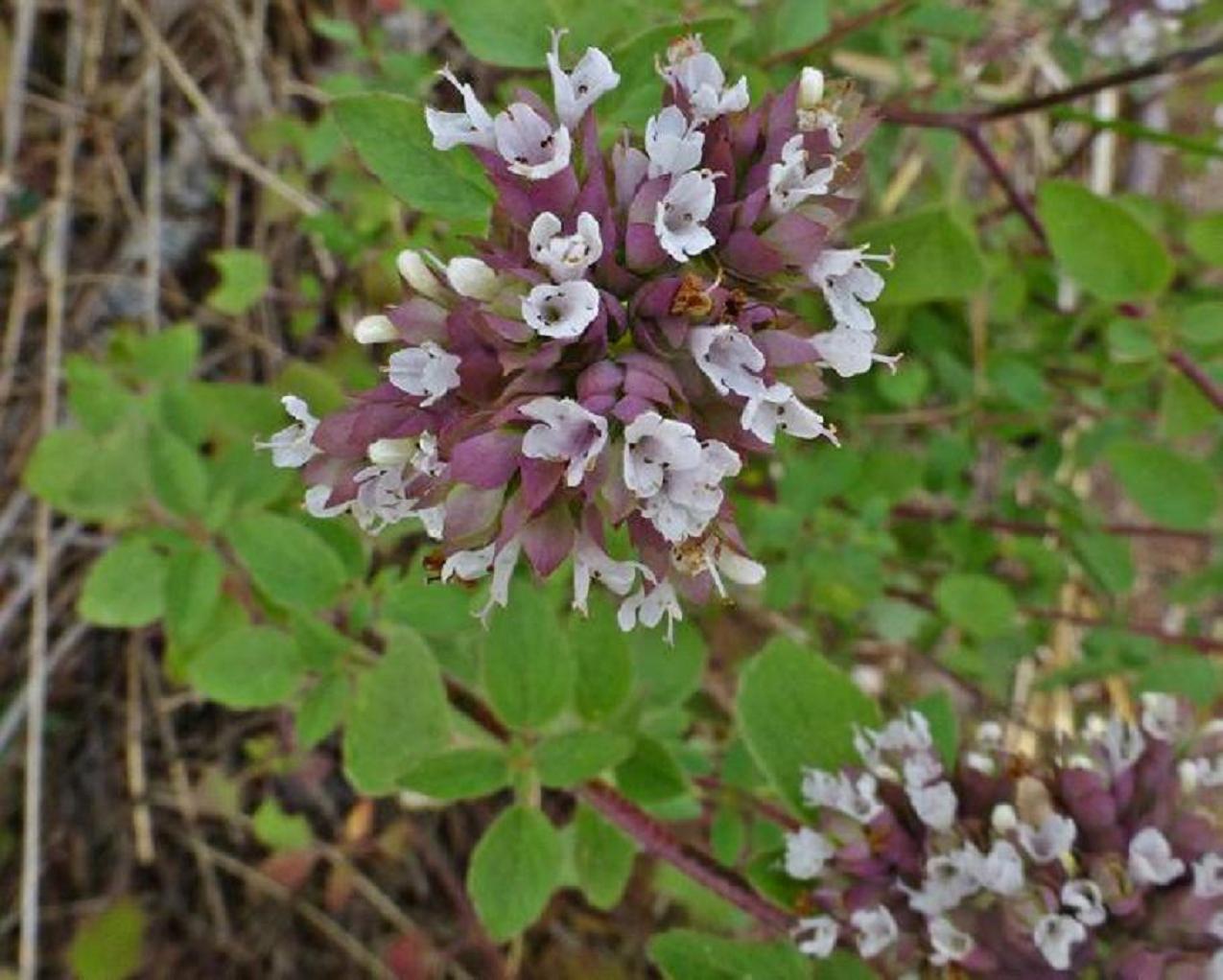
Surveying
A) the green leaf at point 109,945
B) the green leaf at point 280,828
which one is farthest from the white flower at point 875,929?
the green leaf at point 109,945

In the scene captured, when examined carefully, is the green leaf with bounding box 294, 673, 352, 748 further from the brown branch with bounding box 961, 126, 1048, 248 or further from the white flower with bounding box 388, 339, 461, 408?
the brown branch with bounding box 961, 126, 1048, 248

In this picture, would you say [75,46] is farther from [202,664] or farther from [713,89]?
[713,89]

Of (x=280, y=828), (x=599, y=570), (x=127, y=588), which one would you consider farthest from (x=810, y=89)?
(x=280, y=828)

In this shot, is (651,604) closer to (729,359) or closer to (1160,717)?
(729,359)

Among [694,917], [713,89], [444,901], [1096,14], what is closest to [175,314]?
[444,901]

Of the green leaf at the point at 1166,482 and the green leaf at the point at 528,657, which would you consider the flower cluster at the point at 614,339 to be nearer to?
the green leaf at the point at 528,657

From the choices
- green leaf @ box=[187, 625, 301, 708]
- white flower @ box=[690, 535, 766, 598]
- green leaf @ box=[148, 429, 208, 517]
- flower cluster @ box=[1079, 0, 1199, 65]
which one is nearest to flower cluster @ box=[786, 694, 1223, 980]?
white flower @ box=[690, 535, 766, 598]
